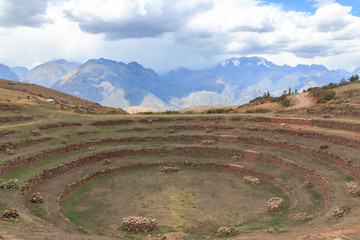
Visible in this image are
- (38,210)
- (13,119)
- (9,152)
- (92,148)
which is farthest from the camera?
(13,119)

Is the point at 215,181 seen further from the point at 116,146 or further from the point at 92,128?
the point at 92,128

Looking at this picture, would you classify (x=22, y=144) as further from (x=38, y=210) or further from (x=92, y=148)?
(x=38, y=210)

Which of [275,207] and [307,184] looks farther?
[307,184]

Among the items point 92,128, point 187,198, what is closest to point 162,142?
point 92,128

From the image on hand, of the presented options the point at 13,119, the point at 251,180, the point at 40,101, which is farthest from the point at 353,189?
the point at 40,101

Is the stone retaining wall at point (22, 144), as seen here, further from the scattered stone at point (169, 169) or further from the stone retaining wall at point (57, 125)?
the scattered stone at point (169, 169)

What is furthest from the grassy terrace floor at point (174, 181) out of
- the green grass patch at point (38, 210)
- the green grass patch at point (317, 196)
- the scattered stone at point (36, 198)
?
the scattered stone at point (36, 198)

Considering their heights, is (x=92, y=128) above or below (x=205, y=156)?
above

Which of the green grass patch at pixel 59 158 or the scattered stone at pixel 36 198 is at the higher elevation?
the green grass patch at pixel 59 158

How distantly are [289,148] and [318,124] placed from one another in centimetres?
1008

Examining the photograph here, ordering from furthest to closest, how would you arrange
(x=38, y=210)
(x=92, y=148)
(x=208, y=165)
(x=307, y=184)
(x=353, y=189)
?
(x=92, y=148)
(x=208, y=165)
(x=307, y=184)
(x=353, y=189)
(x=38, y=210)

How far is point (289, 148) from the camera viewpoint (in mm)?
37375

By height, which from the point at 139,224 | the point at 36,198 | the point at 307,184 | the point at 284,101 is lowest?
the point at 139,224

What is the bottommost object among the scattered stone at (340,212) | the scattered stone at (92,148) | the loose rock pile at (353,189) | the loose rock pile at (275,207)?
the loose rock pile at (275,207)
